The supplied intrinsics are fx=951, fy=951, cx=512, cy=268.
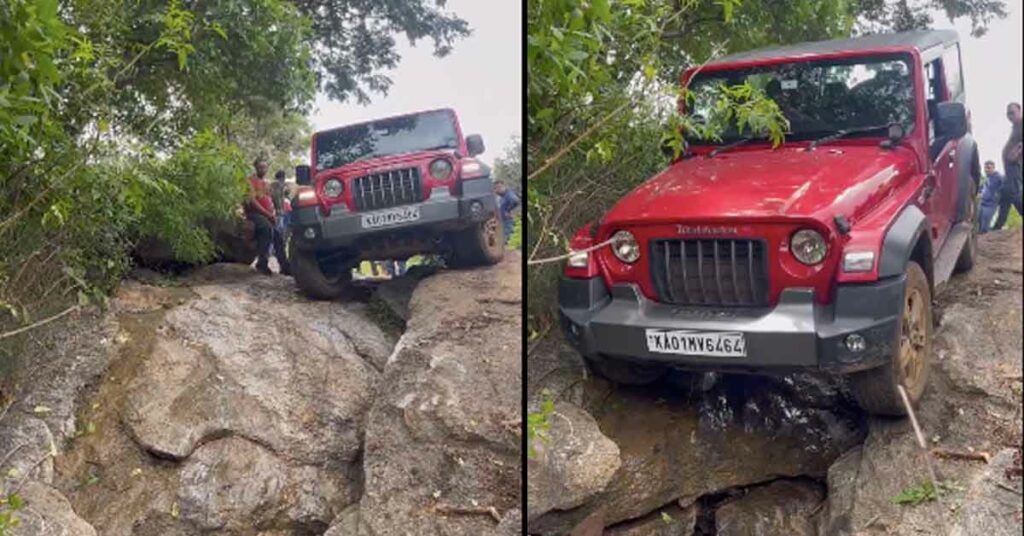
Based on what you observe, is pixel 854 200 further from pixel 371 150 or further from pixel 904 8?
pixel 371 150

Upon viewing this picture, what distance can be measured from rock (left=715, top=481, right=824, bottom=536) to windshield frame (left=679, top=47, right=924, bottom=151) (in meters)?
0.58

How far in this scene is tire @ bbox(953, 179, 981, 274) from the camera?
1494 millimetres

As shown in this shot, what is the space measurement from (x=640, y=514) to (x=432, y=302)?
66cm

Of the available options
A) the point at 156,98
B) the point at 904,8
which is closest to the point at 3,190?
the point at 156,98

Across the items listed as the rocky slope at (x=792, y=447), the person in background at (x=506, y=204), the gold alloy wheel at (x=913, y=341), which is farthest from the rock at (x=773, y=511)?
the person in background at (x=506, y=204)

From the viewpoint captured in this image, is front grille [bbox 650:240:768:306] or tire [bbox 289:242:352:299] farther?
tire [bbox 289:242:352:299]

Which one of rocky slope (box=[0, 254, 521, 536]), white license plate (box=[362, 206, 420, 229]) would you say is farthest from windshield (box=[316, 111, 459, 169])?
rocky slope (box=[0, 254, 521, 536])

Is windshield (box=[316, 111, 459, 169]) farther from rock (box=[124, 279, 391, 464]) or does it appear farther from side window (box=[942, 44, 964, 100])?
side window (box=[942, 44, 964, 100])

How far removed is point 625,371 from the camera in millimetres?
1641

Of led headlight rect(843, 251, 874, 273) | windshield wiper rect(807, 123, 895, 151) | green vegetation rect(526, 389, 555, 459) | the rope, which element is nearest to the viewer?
led headlight rect(843, 251, 874, 273)

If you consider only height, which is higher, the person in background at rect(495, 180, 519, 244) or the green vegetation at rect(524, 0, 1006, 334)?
the green vegetation at rect(524, 0, 1006, 334)

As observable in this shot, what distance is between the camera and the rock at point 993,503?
1448 mm

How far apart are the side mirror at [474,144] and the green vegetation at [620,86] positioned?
14 centimetres

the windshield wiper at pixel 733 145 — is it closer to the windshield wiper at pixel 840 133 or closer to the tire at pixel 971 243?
the windshield wiper at pixel 840 133
